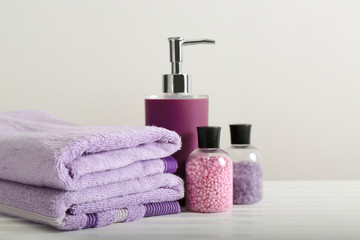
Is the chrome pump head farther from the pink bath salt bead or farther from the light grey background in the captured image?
the light grey background

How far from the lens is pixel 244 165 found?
0.89 m

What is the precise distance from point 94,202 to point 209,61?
27.8 inches

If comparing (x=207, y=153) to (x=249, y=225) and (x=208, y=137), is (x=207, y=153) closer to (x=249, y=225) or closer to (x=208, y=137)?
(x=208, y=137)

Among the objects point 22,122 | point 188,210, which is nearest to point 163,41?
point 22,122

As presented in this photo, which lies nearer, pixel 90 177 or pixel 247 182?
pixel 90 177

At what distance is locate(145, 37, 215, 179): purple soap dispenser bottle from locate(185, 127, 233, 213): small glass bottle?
1.8 inches

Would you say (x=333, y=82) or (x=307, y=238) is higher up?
(x=333, y=82)

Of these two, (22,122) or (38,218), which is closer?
(38,218)

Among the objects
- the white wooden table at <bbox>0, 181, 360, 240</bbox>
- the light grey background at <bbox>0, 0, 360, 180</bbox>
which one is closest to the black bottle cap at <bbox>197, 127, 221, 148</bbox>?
the white wooden table at <bbox>0, 181, 360, 240</bbox>

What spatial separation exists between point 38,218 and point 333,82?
0.89 metres

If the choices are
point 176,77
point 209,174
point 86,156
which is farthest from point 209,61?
point 86,156

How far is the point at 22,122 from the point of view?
3.31 feet

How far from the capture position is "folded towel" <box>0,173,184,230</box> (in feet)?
2.31

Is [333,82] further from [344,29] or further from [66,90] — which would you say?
[66,90]
